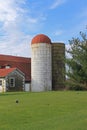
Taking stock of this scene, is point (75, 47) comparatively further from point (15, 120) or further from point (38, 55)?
point (38, 55)

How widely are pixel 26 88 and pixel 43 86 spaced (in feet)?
12.3

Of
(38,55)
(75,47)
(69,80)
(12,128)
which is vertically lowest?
(12,128)

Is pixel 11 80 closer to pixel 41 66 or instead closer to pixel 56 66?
pixel 41 66

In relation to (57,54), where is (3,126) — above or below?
below

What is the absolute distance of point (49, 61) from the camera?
67.9m

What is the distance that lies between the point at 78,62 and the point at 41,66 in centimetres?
4796

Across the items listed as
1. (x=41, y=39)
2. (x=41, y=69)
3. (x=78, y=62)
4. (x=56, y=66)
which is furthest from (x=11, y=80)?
(x=78, y=62)

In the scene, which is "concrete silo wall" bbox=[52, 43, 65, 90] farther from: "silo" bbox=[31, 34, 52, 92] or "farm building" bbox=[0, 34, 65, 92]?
"silo" bbox=[31, 34, 52, 92]

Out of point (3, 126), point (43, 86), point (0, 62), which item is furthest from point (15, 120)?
point (0, 62)

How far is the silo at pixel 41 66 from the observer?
67.0 metres

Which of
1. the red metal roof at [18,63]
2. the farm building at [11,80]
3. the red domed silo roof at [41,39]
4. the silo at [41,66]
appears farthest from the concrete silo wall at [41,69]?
the red metal roof at [18,63]

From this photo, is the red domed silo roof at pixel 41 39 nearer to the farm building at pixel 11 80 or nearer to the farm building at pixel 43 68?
the farm building at pixel 43 68

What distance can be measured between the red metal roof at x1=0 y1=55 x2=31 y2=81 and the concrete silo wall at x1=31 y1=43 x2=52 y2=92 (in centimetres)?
419

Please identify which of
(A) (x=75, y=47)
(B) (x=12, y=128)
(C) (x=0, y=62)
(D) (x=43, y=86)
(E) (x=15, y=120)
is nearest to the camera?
(B) (x=12, y=128)
